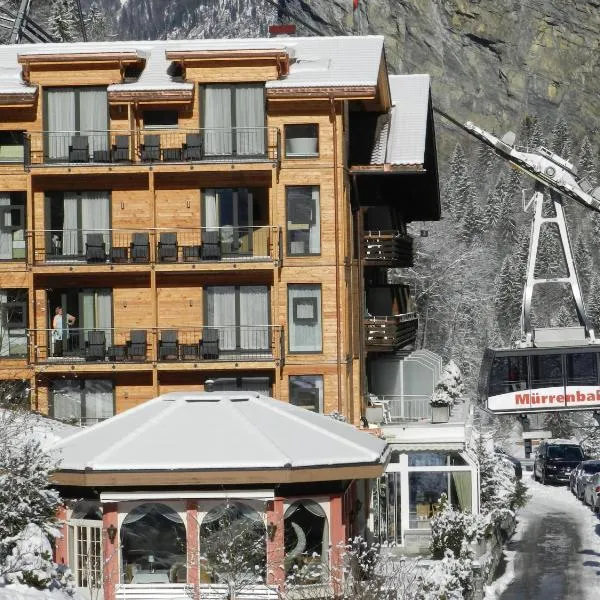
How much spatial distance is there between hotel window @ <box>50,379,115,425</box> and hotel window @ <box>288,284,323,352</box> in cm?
590

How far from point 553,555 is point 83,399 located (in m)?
15.2

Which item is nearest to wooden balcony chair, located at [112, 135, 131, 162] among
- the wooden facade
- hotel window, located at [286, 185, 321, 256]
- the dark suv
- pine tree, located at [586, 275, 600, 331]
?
the wooden facade

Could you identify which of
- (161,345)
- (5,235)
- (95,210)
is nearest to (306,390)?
(161,345)

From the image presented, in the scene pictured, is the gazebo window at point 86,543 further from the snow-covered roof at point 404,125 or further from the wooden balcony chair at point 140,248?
the snow-covered roof at point 404,125

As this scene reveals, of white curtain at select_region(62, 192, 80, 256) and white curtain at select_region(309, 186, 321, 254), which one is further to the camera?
white curtain at select_region(62, 192, 80, 256)

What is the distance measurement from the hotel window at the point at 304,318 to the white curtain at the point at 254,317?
0.77 m

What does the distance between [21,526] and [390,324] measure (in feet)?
77.7

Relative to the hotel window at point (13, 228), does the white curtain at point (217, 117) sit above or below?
above

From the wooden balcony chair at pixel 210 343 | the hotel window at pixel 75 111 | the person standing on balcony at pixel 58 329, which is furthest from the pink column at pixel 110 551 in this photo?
the hotel window at pixel 75 111

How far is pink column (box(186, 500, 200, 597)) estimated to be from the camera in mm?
32125

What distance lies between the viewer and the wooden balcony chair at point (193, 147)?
46.8 meters

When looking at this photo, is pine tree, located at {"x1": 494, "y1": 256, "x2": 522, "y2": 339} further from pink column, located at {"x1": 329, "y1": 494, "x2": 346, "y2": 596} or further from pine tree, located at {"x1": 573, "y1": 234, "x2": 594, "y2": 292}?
pink column, located at {"x1": 329, "y1": 494, "x2": 346, "y2": 596}

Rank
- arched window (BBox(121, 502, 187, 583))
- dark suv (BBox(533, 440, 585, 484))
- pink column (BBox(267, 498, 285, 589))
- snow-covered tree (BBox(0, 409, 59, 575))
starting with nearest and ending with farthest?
snow-covered tree (BBox(0, 409, 59, 575))
pink column (BBox(267, 498, 285, 589))
arched window (BBox(121, 502, 187, 583))
dark suv (BBox(533, 440, 585, 484))

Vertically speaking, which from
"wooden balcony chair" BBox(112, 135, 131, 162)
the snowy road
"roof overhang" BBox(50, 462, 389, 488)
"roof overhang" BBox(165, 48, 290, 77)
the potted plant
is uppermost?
"roof overhang" BBox(165, 48, 290, 77)
